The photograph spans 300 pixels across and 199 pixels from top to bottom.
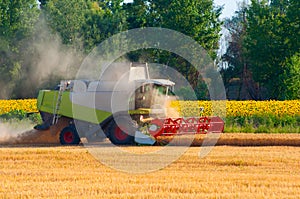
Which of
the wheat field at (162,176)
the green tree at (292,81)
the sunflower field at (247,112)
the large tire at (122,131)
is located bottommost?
the wheat field at (162,176)

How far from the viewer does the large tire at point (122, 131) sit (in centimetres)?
1991

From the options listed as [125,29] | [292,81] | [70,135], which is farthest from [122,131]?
[125,29]

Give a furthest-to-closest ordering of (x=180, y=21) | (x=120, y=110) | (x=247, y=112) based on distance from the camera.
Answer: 1. (x=180, y=21)
2. (x=247, y=112)
3. (x=120, y=110)

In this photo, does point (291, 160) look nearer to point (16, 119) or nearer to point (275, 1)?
point (16, 119)

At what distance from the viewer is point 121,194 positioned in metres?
10.9

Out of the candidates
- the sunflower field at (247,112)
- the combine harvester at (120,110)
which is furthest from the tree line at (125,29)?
the combine harvester at (120,110)

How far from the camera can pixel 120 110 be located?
20016 mm

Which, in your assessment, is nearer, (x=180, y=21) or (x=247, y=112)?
(x=247, y=112)

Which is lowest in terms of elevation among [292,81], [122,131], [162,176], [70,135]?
[162,176]

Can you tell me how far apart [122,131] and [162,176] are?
7.05m

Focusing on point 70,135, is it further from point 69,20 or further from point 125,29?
point 125,29

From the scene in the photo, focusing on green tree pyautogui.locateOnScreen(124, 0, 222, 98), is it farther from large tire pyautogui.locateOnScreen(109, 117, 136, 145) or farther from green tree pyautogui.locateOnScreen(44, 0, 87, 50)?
large tire pyautogui.locateOnScreen(109, 117, 136, 145)

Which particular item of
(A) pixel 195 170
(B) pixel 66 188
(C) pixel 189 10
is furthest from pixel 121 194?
(C) pixel 189 10

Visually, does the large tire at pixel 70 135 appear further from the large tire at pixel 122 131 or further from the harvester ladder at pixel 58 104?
the large tire at pixel 122 131
